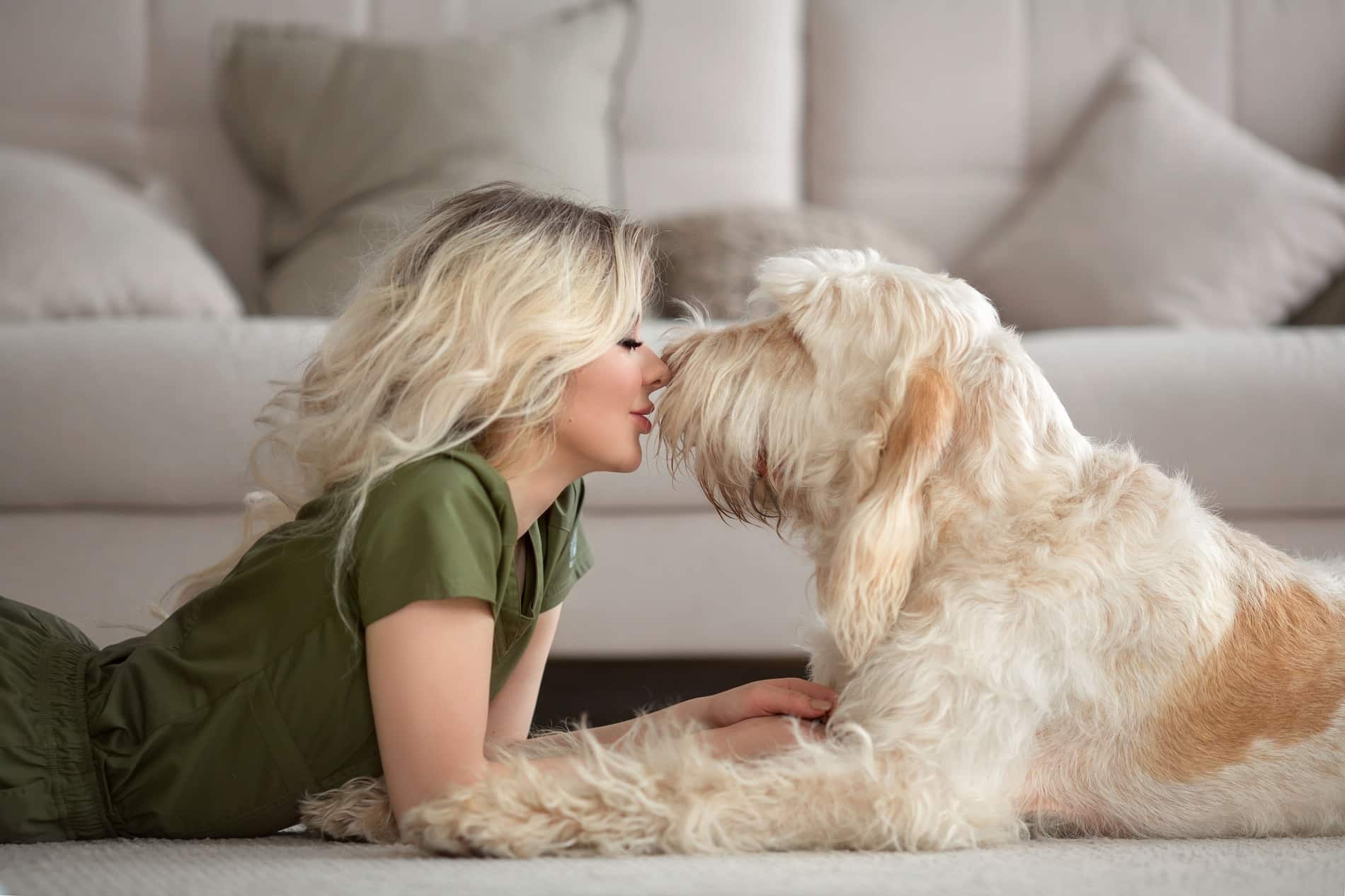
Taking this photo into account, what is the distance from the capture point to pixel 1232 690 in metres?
1.40

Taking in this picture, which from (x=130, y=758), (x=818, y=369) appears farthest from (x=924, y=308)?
(x=130, y=758)

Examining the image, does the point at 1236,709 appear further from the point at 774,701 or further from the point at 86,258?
the point at 86,258

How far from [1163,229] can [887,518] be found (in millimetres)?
2181

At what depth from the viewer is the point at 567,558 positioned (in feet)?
6.08

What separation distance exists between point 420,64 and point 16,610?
2.07 m

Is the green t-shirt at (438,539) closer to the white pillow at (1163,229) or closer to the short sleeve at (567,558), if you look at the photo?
the short sleeve at (567,558)

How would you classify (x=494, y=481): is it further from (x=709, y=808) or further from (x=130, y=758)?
(x=130, y=758)

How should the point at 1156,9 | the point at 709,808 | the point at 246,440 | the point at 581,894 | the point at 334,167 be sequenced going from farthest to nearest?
the point at 1156,9 < the point at 334,167 < the point at 246,440 < the point at 709,808 < the point at 581,894

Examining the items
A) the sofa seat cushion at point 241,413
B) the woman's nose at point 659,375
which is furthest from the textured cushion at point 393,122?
the woman's nose at point 659,375

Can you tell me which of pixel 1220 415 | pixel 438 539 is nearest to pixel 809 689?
pixel 438 539

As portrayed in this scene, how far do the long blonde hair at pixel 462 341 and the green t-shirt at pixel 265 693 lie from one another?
0.05m

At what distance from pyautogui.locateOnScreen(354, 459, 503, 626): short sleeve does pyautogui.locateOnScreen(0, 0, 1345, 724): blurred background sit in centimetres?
71

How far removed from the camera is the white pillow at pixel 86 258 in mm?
2648

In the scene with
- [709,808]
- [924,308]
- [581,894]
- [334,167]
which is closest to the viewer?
[581,894]
